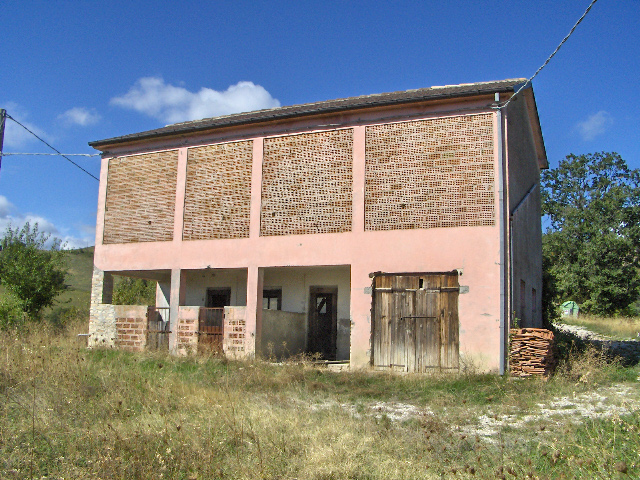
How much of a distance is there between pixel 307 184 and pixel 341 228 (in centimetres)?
168

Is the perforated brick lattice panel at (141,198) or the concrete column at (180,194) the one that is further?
the perforated brick lattice panel at (141,198)

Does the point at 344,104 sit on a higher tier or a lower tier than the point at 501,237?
higher

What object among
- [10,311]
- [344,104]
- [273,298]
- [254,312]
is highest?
[344,104]

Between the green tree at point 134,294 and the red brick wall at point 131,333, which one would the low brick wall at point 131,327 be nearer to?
the red brick wall at point 131,333

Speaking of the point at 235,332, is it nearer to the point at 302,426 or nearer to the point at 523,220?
the point at 302,426

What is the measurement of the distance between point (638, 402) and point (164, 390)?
818 cm

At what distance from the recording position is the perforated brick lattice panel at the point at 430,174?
543 inches

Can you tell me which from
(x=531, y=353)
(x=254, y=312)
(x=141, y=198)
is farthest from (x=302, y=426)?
(x=141, y=198)

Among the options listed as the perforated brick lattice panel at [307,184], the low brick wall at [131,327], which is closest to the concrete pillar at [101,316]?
the low brick wall at [131,327]

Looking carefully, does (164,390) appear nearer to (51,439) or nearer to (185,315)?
(51,439)

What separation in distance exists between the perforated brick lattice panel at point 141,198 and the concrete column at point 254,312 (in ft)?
10.7

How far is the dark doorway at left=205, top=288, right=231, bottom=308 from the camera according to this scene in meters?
19.6

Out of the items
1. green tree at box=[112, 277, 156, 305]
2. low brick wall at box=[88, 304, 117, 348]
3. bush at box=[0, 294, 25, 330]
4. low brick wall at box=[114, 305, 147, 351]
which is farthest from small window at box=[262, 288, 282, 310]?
green tree at box=[112, 277, 156, 305]

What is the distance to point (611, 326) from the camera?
1179 inches
